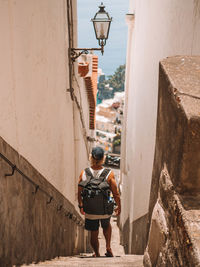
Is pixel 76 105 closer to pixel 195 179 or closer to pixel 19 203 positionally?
pixel 19 203

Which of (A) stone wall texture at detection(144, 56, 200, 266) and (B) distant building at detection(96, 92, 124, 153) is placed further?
(B) distant building at detection(96, 92, 124, 153)

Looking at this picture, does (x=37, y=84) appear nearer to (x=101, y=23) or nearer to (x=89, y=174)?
(x=89, y=174)

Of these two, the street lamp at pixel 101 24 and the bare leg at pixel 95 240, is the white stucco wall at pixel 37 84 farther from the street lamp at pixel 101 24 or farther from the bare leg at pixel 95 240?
the bare leg at pixel 95 240

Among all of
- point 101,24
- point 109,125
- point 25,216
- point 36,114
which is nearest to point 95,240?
point 25,216

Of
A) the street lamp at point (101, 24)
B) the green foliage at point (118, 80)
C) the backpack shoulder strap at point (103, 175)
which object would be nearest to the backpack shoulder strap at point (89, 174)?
the backpack shoulder strap at point (103, 175)

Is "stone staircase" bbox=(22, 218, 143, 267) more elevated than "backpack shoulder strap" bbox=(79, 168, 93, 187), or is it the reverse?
"backpack shoulder strap" bbox=(79, 168, 93, 187)

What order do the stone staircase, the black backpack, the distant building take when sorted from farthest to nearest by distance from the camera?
the distant building
the black backpack
the stone staircase

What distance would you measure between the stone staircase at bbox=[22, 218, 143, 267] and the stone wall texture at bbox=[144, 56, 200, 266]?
105 centimetres

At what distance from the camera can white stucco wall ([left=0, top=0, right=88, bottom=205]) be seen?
2.43 meters

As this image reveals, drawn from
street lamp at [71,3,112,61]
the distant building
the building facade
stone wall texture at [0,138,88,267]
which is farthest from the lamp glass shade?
the distant building

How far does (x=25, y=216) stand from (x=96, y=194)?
0.94m

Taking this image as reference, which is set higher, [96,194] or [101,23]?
[101,23]

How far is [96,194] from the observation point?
3459mm

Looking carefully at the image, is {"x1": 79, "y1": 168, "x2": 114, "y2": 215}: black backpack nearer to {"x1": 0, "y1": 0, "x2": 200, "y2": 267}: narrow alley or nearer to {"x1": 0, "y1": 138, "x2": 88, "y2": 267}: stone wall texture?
{"x1": 0, "y1": 0, "x2": 200, "y2": 267}: narrow alley
